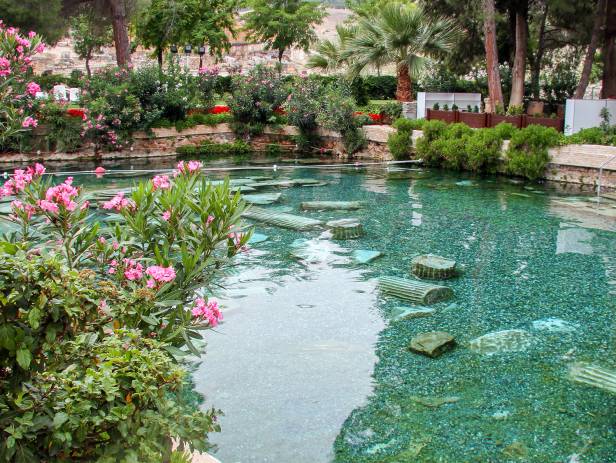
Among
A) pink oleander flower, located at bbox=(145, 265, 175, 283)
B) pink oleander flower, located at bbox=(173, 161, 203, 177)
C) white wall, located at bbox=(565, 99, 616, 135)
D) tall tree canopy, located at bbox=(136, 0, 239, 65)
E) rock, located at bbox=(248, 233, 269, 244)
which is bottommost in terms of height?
rock, located at bbox=(248, 233, 269, 244)

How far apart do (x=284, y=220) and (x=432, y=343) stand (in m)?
5.30

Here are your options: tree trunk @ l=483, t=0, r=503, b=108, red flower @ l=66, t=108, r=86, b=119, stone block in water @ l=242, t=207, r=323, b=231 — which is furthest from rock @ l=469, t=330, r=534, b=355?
red flower @ l=66, t=108, r=86, b=119

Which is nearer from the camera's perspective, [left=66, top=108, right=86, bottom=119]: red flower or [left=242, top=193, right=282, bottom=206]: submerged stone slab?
[left=242, top=193, right=282, bottom=206]: submerged stone slab

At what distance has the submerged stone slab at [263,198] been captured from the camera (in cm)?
1276

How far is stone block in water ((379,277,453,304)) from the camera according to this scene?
7523mm

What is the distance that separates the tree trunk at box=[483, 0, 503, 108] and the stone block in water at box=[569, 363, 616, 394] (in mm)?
12986

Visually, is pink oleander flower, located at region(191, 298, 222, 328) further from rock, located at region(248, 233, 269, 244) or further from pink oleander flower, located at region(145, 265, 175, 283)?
rock, located at region(248, 233, 269, 244)

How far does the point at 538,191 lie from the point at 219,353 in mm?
9513

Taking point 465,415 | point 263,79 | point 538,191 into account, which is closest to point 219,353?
point 465,415

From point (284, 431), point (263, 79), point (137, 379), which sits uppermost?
point (263, 79)

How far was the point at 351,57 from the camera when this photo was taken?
20.4 m

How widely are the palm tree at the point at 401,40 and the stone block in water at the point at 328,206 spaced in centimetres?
828

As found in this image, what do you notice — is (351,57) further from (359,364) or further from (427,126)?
(359,364)

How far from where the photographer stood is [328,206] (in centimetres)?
1249
